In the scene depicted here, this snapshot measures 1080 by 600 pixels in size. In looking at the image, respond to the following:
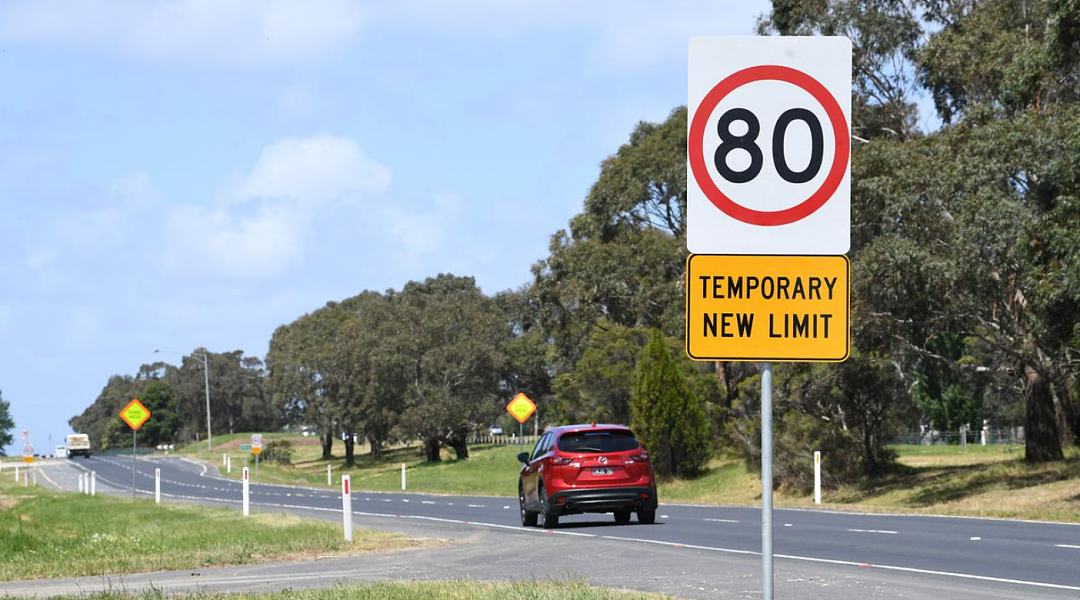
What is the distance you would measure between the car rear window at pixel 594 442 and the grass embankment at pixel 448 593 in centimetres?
1115

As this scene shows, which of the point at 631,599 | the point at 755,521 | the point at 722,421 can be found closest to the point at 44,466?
the point at 722,421

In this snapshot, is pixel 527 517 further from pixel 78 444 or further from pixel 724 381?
pixel 78 444

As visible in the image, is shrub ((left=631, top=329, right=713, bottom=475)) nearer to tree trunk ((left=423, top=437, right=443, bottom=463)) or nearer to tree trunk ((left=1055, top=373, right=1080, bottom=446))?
tree trunk ((left=1055, top=373, right=1080, bottom=446))

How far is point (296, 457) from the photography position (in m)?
126

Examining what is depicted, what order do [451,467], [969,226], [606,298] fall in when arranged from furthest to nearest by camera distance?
[451,467] → [606,298] → [969,226]

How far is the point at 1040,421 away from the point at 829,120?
33.8 meters

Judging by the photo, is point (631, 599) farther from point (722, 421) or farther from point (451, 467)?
point (451, 467)

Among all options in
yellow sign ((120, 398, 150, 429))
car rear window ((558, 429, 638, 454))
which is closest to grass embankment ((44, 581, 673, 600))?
car rear window ((558, 429, 638, 454))

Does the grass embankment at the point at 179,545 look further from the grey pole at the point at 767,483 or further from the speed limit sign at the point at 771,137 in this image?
the speed limit sign at the point at 771,137

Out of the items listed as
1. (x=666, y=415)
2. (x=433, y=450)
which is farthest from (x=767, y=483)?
(x=433, y=450)

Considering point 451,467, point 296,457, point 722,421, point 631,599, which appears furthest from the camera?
point 296,457

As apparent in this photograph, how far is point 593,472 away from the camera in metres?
Result: 24.2

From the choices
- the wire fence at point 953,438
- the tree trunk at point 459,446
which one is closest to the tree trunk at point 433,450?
the tree trunk at point 459,446

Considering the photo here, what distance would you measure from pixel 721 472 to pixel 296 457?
81.1 m
